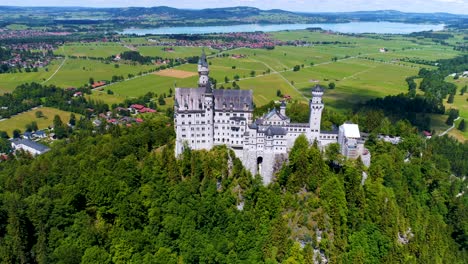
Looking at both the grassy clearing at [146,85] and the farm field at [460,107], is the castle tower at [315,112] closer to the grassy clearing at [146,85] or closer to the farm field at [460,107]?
the farm field at [460,107]

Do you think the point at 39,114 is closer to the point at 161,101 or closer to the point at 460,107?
the point at 161,101

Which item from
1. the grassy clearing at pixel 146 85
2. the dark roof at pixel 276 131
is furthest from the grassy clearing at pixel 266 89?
the dark roof at pixel 276 131

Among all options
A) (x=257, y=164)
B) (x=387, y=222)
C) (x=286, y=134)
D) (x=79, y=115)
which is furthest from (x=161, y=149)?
(x=79, y=115)

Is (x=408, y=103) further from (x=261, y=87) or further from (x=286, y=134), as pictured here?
(x=286, y=134)

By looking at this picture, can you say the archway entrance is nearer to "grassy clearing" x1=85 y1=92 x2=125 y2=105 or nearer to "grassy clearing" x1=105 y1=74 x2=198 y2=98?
"grassy clearing" x1=85 y1=92 x2=125 y2=105

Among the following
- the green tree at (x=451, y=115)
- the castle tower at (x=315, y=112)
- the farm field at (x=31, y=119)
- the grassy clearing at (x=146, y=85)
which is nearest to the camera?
the castle tower at (x=315, y=112)

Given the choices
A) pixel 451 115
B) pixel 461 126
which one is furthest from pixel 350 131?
pixel 451 115
